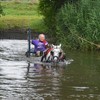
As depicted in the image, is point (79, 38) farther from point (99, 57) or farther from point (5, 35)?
point (5, 35)

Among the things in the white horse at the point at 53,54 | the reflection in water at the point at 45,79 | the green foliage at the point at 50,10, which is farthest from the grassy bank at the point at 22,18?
the reflection in water at the point at 45,79

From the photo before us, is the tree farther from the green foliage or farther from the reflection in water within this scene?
the reflection in water

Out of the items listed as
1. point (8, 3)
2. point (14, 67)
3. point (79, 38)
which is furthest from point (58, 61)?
point (8, 3)

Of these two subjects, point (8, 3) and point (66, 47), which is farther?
point (8, 3)

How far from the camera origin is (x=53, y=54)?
21516mm

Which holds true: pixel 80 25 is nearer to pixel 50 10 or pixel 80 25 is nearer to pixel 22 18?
pixel 50 10

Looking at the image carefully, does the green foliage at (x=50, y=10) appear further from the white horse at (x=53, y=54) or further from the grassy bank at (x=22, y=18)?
the white horse at (x=53, y=54)

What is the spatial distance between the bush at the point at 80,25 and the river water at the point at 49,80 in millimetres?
4815

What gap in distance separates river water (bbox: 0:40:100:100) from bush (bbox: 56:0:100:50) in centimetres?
481

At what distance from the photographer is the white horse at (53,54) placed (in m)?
21.4

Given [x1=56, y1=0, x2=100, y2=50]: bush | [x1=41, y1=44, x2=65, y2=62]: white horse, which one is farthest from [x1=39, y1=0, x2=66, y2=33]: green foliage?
[x1=41, y1=44, x2=65, y2=62]: white horse

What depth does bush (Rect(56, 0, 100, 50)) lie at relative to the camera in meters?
29.3

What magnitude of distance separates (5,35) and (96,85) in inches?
1156

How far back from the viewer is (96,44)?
2920cm
